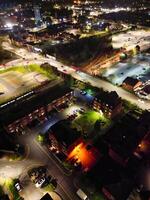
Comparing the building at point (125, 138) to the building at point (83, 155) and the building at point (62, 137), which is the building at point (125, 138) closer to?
the building at point (83, 155)

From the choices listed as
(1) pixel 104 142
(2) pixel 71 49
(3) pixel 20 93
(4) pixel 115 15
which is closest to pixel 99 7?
(4) pixel 115 15

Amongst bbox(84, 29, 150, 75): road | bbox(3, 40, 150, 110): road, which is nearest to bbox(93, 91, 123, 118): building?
bbox(3, 40, 150, 110): road

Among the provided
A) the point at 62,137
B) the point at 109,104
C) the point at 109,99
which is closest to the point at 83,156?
the point at 62,137

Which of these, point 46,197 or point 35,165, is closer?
point 46,197

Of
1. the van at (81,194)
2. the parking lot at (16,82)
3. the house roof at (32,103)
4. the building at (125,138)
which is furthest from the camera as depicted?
the parking lot at (16,82)

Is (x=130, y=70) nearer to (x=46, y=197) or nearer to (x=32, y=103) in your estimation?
(x=32, y=103)

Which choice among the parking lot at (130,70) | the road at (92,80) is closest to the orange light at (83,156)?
the road at (92,80)

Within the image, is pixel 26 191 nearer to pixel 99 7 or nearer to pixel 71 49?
pixel 71 49
